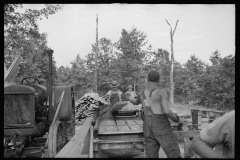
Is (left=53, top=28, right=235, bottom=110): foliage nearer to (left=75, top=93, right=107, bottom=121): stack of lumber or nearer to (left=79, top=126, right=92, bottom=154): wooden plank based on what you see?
(left=75, top=93, right=107, bottom=121): stack of lumber

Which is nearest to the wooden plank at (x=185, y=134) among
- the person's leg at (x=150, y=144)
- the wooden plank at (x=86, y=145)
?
the person's leg at (x=150, y=144)

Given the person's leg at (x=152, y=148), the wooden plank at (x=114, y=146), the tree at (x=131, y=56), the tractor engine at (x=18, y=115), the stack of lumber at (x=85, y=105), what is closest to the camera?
the person's leg at (x=152, y=148)

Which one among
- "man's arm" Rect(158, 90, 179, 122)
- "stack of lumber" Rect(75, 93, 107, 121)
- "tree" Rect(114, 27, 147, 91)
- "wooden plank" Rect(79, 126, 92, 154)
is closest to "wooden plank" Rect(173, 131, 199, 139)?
"man's arm" Rect(158, 90, 179, 122)

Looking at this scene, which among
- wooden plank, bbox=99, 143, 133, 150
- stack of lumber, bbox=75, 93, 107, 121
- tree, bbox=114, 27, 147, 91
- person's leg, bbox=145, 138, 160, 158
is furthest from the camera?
tree, bbox=114, 27, 147, 91

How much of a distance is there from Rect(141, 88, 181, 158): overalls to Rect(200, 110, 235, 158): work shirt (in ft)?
4.03

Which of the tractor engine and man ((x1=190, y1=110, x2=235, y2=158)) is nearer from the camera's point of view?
man ((x1=190, y1=110, x2=235, y2=158))

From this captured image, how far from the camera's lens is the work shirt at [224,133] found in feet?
5.99

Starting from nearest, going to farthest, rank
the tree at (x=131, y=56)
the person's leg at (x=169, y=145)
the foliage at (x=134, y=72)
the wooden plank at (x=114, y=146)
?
1. the person's leg at (x=169, y=145)
2. the wooden plank at (x=114, y=146)
3. the foliage at (x=134, y=72)
4. the tree at (x=131, y=56)

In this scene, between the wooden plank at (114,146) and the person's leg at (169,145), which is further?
the wooden plank at (114,146)

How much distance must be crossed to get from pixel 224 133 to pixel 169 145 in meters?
1.35

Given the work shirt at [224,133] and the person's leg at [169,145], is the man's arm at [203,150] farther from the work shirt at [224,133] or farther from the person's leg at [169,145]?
the person's leg at [169,145]

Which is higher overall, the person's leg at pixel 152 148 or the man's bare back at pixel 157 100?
the man's bare back at pixel 157 100

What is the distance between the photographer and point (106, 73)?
116ft

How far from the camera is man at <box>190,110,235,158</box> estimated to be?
1.82 meters
